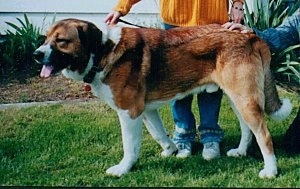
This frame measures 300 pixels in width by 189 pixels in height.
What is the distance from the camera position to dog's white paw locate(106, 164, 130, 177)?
10.6 feet

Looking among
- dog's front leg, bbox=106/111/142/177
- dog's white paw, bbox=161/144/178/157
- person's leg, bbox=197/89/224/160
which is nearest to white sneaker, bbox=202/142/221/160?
person's leg, bbox=197/89/224/160

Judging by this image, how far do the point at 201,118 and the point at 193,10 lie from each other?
597mm

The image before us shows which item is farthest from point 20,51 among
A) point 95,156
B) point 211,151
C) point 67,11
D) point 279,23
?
point 279,23

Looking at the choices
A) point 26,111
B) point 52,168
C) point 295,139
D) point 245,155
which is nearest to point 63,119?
point 26,111

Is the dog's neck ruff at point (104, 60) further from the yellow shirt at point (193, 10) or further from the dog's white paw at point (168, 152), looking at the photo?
the dog's white paw at point (168, 152)

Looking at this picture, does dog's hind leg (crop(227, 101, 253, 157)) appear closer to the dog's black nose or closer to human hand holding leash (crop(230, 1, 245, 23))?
human hand holding leash (crop(230, 1, 245, 23))

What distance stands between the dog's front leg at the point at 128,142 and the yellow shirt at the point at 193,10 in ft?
1.88

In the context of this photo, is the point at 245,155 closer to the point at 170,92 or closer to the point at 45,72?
the point at 170,92

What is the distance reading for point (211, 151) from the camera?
3.49 m

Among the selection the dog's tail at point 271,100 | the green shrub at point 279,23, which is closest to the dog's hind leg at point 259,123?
the dog's tail at point 271,100

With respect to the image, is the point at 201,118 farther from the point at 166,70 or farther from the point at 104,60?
the point at 104,60

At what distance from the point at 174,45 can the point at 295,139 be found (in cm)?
84

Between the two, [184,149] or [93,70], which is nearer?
[93,70]

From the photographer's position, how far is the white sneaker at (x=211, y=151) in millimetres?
3475
